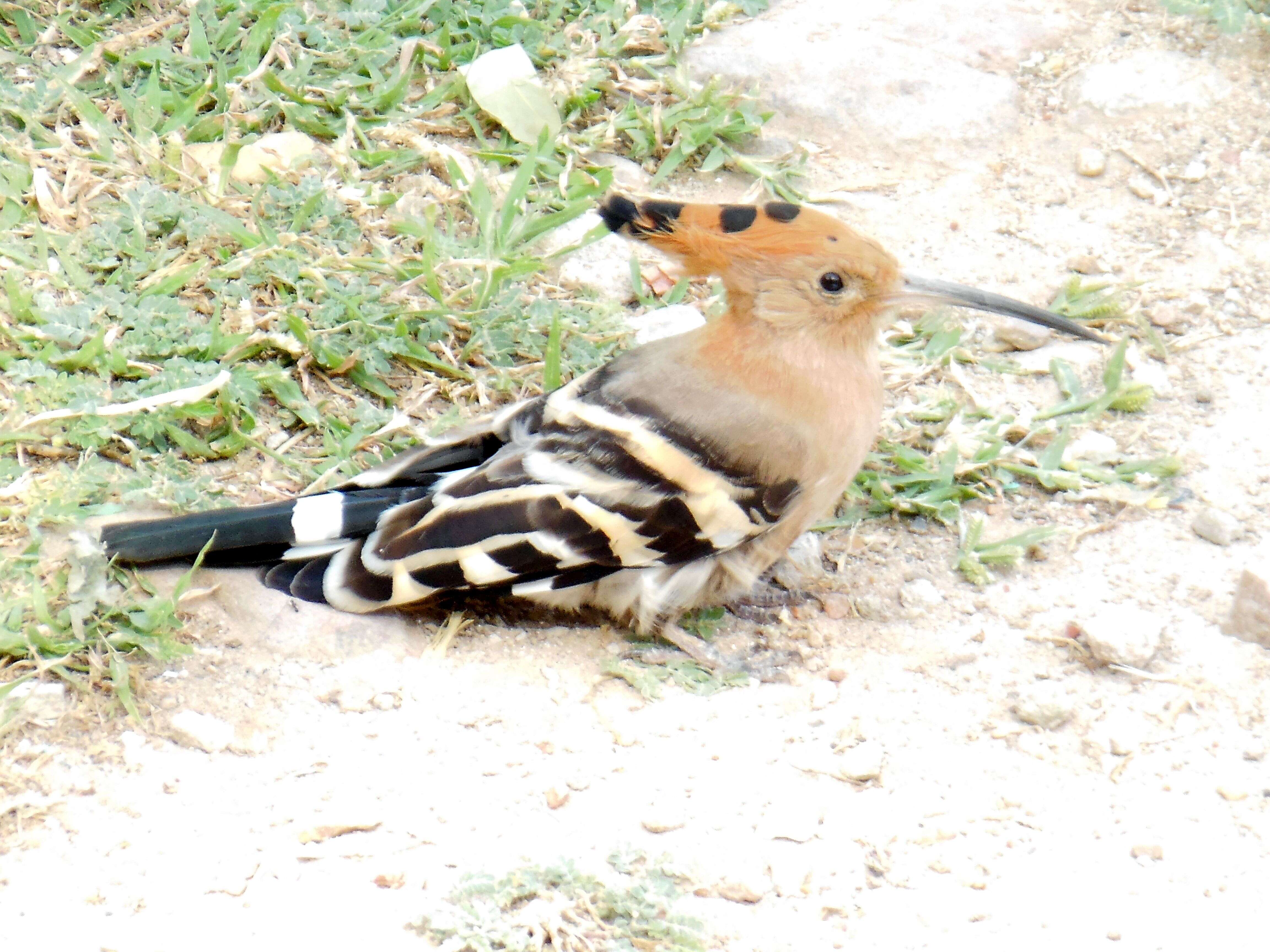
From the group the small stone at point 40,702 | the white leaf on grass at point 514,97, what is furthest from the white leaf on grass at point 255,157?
the small stone at point 40,702

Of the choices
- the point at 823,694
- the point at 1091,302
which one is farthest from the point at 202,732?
the point at 1091,302

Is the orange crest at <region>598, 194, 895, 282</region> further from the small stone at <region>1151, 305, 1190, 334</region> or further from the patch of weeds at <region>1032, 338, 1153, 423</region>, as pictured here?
the small stone at <region>1151, 305, 1190, 334</region>

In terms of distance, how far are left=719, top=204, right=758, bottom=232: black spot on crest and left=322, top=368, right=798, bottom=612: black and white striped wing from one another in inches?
15.8

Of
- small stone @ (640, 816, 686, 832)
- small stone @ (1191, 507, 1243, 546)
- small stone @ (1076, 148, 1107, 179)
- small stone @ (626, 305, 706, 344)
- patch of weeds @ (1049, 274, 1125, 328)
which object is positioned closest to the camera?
small stone @ (640, 816, 686, 832)

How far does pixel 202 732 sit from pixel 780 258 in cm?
136

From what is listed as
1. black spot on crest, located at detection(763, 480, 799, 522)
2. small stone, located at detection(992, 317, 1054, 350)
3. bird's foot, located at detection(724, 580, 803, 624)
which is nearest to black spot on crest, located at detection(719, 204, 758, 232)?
black spot on crest, located at detection(763, 480, 799, 522)

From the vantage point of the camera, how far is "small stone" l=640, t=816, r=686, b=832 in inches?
87.2

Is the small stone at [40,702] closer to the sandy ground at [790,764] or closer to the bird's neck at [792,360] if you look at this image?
the sandy ground at [790,764]

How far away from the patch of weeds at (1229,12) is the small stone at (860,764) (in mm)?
2693

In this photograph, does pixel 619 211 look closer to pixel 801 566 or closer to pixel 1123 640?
pixel 801 566

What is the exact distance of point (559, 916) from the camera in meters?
2.00

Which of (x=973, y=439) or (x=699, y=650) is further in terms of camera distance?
(x=973, y=439)

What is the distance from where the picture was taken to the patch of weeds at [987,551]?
110 inches

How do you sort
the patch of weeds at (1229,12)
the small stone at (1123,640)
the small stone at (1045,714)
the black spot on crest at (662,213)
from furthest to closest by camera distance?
1. the patch of weeds at (1229,12)
2. the black spot on crest at (662,213)
3. the small stone at (1123,640)
4. the small stone at (1045,714)
